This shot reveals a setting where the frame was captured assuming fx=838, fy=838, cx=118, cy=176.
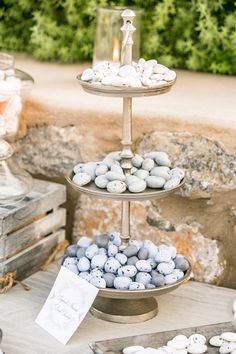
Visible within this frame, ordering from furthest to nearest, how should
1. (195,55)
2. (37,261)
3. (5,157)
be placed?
(195,55) < (37,261) < (5,157)

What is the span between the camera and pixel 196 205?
197cm

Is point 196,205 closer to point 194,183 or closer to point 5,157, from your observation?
point 194,183

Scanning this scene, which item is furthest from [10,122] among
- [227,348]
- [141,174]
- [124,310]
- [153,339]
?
[227,348]

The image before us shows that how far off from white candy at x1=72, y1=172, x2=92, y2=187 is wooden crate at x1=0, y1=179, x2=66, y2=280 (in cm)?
24

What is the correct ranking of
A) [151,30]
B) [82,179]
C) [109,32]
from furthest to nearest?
[151,30] < [109,32] < [82,179]

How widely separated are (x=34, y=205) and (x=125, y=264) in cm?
32

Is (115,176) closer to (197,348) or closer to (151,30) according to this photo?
(197,348)

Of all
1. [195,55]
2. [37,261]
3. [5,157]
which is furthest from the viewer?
[195,55]

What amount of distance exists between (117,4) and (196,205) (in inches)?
28.7

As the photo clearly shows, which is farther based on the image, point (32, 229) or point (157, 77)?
point (32, 229)

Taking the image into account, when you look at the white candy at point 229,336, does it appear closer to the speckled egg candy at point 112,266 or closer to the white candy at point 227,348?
the white candy at point 227,348

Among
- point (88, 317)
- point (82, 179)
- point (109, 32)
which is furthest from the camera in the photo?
point (109, 32)

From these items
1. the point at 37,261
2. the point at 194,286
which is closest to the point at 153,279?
the point at 194,286

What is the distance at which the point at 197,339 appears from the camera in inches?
64.8
